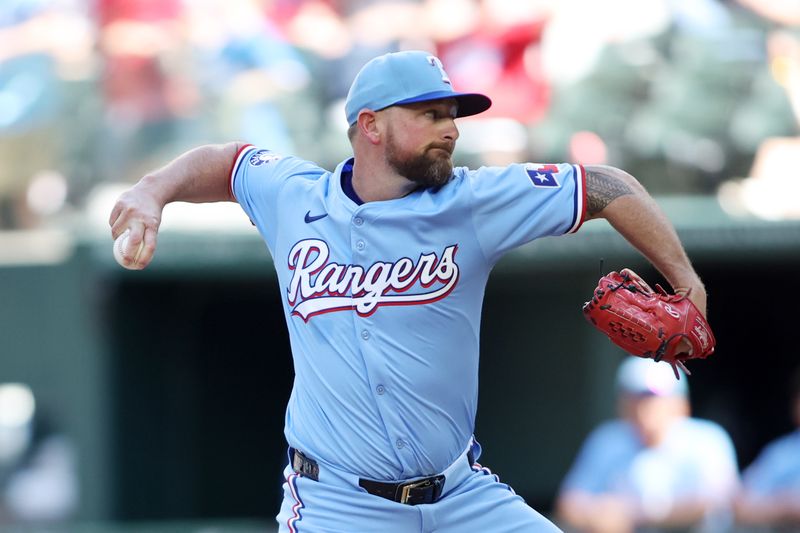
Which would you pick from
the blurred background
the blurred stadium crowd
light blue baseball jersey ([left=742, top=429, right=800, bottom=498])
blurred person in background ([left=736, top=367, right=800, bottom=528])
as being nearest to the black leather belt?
blurred person in background ([left=736, top=367, right=800, bottom=528])

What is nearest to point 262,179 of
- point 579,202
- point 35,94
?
point 579,202

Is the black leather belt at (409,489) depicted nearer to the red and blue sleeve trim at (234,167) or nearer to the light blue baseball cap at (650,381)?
the red and blue sleeve trim at (234,167)

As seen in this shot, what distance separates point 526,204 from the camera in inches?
132

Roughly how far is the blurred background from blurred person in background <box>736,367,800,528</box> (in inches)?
53.1

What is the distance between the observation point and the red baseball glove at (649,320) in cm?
330

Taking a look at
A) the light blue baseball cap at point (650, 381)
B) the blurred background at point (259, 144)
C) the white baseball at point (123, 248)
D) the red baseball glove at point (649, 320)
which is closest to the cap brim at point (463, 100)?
the red baseball glove at point (649, 320)

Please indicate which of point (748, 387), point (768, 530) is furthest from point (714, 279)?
point (768, 530)

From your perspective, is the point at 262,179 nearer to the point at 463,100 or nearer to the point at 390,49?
the point at 463,100

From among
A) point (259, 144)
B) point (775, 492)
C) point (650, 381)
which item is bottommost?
point (775, 492)

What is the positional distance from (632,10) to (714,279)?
1.86m

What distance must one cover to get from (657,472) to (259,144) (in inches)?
122

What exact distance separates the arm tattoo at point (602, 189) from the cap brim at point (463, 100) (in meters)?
0.35

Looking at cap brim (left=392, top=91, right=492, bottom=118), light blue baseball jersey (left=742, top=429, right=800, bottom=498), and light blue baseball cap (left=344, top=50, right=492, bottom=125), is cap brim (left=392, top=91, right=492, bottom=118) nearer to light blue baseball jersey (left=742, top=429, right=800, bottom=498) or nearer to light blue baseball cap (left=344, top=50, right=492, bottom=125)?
light blue baseball cap (left=344, top=50, right=492, bottom=125)

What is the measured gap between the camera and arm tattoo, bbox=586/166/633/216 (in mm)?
3307
